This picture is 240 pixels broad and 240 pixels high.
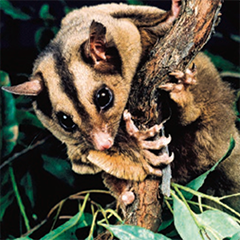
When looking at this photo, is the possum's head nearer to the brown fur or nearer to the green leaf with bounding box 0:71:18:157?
the green leaf with bounding box 0:71:18:157

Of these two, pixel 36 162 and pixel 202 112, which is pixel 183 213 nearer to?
pixel 202 112

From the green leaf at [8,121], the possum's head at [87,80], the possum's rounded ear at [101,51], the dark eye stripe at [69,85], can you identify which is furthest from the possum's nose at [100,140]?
the green leaf at [8,121]

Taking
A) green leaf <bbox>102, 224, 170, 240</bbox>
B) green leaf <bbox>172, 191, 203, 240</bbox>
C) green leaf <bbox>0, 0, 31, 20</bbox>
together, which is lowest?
green leaf <bbox>172, 191, 203, 240</bbox>

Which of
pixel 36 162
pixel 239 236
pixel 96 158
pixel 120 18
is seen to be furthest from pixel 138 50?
pixel 36 162

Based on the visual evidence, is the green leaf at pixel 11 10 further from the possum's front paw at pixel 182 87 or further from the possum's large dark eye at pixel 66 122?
the possum's front paw at pixel 182 87

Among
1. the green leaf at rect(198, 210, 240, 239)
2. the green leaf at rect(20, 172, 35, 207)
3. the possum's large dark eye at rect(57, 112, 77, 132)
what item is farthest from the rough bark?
the green leaf at rect(20, 172, 35, 207)
